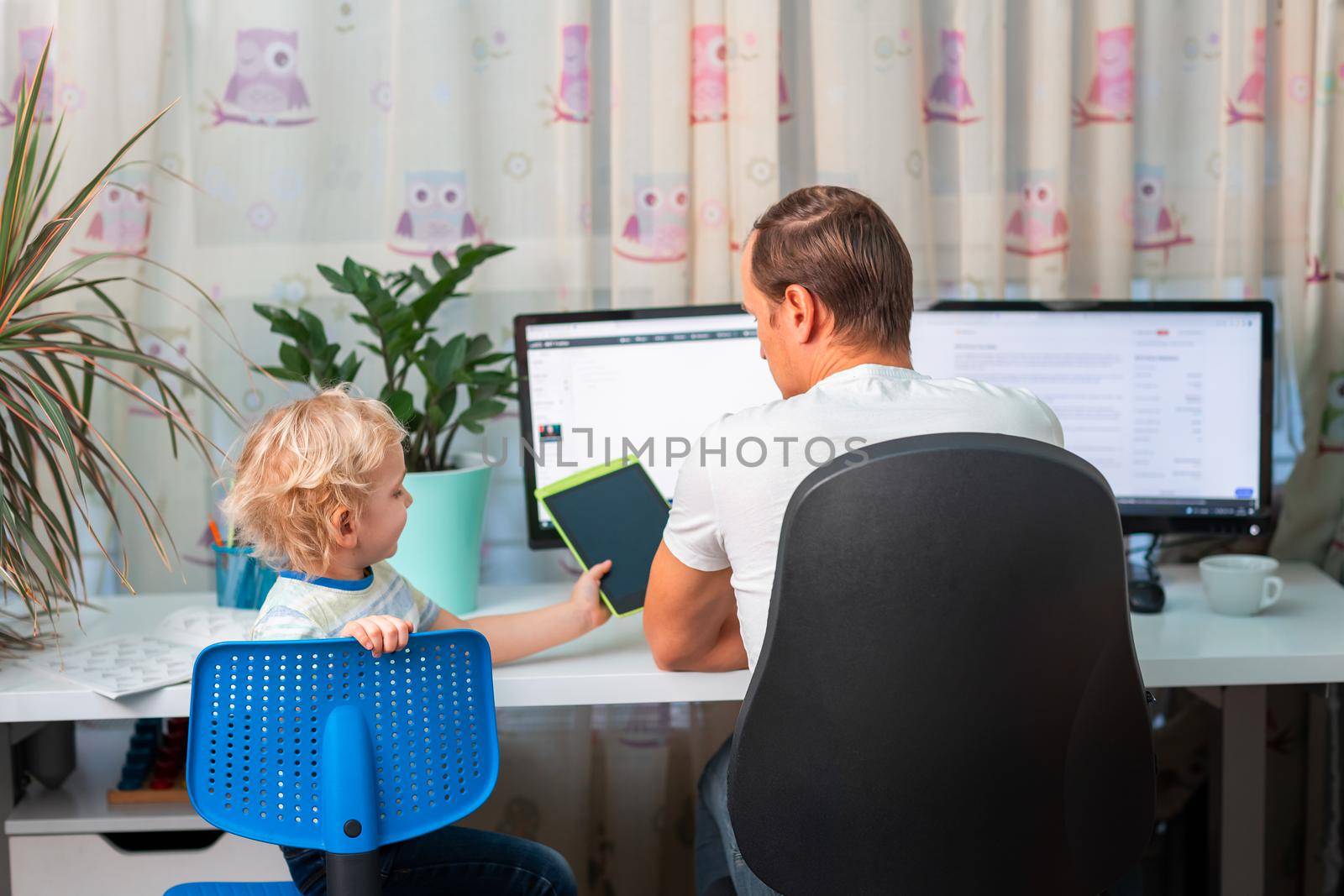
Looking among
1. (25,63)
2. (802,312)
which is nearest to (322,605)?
(802,312)

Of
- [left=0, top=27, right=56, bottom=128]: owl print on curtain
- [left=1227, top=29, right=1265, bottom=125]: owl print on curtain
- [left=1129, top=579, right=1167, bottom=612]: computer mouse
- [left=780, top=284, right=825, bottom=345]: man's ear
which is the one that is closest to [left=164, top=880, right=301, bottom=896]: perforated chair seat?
[left=780, top=284, right=825, bottom=345]: man's ear

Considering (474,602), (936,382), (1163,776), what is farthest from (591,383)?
(1163,776)

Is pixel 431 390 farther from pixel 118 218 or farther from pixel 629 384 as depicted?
pixel 118 218

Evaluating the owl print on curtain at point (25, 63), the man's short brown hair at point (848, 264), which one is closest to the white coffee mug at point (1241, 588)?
the man's short brown hair at point (848, 264)

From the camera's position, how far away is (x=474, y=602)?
5.22 feet

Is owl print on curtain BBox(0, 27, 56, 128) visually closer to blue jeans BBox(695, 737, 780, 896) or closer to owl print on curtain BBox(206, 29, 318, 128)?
owl print on curtain BBox(206, 29, 318, 128)

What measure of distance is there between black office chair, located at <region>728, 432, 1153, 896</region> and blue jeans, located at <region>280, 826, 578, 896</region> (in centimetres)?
38

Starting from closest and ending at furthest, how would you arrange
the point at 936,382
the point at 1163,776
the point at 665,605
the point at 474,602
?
the point at 936,382
the point at 665,605
the point at 474,602
the point at 1163,776

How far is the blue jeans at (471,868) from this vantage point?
3.92ft

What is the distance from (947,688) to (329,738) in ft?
1.75

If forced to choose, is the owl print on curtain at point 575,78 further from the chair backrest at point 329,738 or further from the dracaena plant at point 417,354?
the chair backrest at point 329,738

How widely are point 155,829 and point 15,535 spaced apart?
1.34ft

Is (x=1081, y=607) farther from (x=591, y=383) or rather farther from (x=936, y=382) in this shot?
(x=591, y=383)

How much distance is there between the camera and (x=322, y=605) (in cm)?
117
